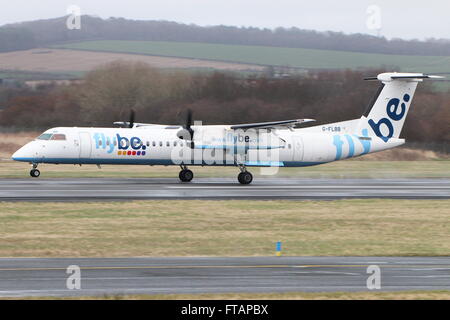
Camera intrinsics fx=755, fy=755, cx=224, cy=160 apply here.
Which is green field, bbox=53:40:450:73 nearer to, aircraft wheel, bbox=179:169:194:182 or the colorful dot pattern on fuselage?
aircraft wheel, bbox=179:169:194:182

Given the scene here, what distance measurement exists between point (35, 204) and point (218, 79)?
41.5m

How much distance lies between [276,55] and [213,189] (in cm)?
5509

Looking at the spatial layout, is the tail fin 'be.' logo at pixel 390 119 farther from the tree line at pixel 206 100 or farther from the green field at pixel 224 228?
the tree line at pixel 206 100

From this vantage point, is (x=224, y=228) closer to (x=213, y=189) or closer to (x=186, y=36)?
(x=213, y=189)

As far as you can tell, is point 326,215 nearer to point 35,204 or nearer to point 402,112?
point 35,204

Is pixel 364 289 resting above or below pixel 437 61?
below

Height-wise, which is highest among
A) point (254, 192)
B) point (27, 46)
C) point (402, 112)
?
point (27, 46)

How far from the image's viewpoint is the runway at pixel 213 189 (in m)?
31.6

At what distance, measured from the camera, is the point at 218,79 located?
67875 millimetres

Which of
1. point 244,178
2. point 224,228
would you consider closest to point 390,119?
point 244,178

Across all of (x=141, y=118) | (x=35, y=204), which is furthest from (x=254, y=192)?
(x=141, y=118)

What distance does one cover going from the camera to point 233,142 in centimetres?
3938

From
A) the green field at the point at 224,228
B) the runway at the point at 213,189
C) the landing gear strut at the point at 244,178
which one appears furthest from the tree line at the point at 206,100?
the green field at the point at 224,228

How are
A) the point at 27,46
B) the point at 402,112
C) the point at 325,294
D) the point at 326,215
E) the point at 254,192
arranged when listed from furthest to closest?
1. the point at 27,46
2. the point at 402,112
3. the point at 254,192
4. the point at 326,215
5. the point at 325,294
